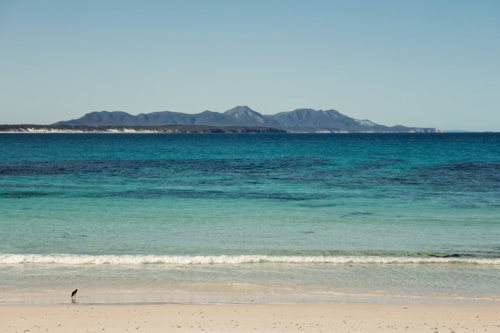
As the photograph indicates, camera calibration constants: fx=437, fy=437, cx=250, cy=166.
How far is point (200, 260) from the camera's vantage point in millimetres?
11016

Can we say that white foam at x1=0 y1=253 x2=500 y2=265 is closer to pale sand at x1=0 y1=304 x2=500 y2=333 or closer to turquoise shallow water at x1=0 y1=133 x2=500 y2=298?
turquoise shallow water at x1=0 y1=133 x2=500 y2=298

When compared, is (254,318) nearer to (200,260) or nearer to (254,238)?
(200,260)

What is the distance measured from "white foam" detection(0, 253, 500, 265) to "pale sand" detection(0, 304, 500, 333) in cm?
278

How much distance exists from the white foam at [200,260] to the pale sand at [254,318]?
9.13 feet

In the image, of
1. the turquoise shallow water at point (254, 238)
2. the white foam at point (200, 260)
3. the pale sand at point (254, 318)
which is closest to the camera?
the pale sand at point (254, 318)

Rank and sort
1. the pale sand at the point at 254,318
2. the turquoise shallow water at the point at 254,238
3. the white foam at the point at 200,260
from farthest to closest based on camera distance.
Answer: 1. the white foam at the point at 200,260
2. the turquoise shallow water at the point at 254,238
3. the pale sand at the point at 254,318

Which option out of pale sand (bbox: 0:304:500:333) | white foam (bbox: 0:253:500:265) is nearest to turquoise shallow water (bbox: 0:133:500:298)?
white foam (bbox: 0:253:500:265)

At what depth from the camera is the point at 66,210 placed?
17562 millimetres

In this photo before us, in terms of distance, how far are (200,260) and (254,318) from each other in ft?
12.2

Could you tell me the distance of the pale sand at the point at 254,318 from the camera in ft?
23.5

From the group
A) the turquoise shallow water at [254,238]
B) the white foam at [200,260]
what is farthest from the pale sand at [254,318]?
the white foam at [200,260]

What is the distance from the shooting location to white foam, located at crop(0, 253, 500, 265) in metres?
10.9

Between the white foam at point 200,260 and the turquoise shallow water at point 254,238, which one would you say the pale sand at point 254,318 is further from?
the white foam at point 200,260

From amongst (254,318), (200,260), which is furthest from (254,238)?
(254,318)
